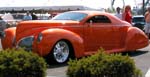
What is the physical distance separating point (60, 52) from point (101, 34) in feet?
5.80

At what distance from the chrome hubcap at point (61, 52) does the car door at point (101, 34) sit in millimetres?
913

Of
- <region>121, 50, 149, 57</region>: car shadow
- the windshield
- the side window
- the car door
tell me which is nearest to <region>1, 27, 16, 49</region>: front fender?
the windshield

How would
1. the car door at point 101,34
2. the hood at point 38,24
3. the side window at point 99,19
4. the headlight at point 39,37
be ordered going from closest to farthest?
the headlight at point 39,37 < the hood at point 38,24 < the car door at point 101,34 < the side window at point 99,19

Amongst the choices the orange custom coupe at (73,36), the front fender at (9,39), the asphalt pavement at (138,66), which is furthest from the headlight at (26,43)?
the asphalt pavement at (138,66)

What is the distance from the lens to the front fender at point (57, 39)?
32.5ft

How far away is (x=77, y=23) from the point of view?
11.0m

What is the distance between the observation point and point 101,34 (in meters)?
11.6

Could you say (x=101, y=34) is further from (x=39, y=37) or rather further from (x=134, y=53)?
(x=39, y=37)

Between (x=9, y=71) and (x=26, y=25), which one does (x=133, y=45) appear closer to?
(x=26, y=25)

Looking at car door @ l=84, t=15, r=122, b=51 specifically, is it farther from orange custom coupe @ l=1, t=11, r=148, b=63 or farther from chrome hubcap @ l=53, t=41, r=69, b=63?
chrome hubcap @ l=53, t=41, r=69, b=63

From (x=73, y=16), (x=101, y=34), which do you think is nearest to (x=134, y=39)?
(x=101, y=34)

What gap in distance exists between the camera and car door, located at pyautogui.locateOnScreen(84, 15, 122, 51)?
1127 centimetres

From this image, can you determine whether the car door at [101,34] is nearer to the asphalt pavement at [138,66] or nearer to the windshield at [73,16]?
the windshield at [73,16]

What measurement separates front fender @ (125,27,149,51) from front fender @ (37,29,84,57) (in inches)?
85.7
